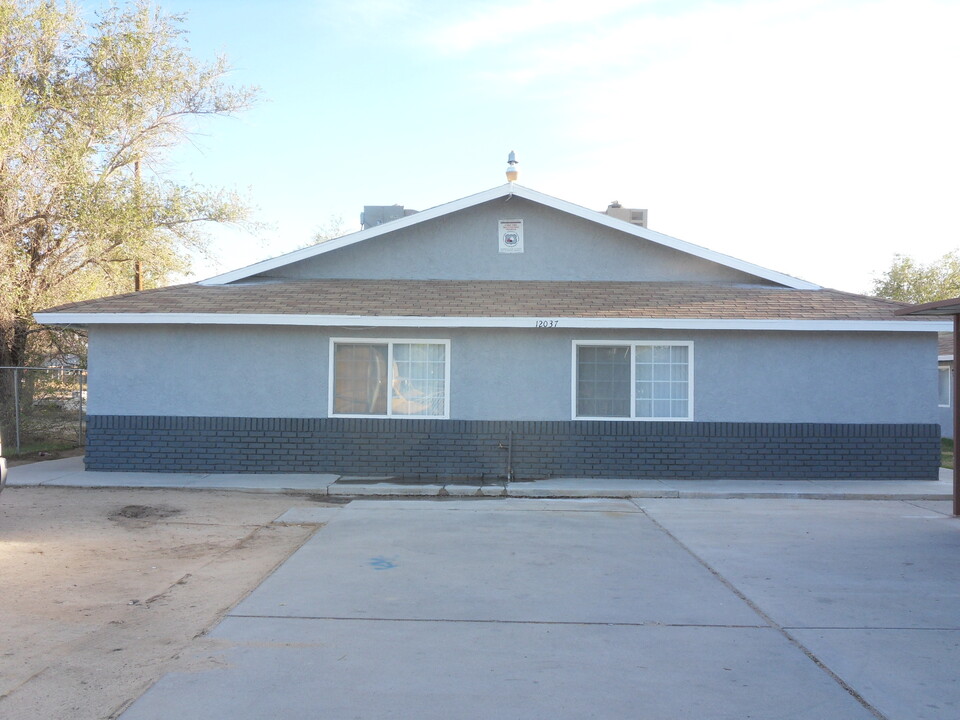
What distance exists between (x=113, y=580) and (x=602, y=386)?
811cm

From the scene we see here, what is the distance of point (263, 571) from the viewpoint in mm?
7449

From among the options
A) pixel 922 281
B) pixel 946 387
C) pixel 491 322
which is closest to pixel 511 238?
pixel 491 322

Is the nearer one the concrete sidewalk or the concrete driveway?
the concrete driveway

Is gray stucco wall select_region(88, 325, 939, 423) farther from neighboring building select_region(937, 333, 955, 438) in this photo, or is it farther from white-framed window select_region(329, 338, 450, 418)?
neighboring building select_region(937, 333, 955, 438)

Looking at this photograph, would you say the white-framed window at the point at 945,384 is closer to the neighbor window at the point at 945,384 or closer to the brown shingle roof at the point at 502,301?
the neighbor window at the point at 945,384

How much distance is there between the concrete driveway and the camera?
4.60 meters

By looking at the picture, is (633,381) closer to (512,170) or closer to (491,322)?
(491,322)

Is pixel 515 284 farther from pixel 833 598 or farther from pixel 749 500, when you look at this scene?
pixel 833 598

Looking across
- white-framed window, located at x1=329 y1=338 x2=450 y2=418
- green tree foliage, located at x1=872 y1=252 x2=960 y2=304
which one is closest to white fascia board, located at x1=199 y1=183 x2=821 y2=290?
white-framed window, located at x1=329 y1=338 x2=450 y2=418

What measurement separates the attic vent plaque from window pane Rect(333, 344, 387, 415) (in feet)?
9.78

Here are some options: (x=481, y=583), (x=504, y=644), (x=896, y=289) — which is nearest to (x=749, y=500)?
(x=481, y=583)

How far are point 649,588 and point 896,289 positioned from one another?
46523 mm

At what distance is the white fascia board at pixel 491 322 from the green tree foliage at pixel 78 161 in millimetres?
5642

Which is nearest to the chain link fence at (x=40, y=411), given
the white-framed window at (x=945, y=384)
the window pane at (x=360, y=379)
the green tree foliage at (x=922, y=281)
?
the window pane at (x=360, y=379)
